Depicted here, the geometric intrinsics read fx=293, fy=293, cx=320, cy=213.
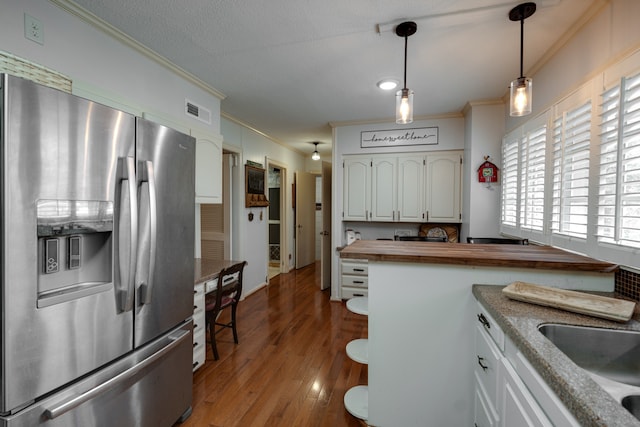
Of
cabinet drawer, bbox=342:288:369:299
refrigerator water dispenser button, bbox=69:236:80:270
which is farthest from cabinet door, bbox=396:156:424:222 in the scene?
refrigerator water dispenser button, bbox=69:236:80:270

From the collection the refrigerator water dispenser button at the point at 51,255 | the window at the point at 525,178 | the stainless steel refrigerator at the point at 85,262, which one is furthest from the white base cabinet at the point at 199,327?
the window at the point at 525,178

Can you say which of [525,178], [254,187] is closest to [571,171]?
[525,178]

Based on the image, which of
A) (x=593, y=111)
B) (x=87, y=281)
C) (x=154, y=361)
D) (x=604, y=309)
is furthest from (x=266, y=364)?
(x=593, y=111)

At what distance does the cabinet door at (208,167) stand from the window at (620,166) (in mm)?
2767

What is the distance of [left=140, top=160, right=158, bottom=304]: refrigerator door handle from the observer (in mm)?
1456

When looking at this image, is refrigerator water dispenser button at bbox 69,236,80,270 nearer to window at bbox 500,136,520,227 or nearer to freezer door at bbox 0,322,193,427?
freezer door at bbox 0,322,193,427

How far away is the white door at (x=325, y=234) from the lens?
185 inches

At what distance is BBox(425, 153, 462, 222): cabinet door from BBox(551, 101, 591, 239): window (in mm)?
1725

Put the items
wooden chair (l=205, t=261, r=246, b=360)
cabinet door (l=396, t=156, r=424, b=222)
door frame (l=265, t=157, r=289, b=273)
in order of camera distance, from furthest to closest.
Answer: door frame (l=265, t=157, r=289, b=273) → cabinet door (l=396, t=156, r=424, b=222) → wooden chair (l=205, t=261, r=246, b=360)

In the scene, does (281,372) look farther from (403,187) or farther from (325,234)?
(403,187)

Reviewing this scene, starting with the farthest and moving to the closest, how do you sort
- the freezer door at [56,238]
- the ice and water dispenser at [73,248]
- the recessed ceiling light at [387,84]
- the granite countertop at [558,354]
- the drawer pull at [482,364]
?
the recessed ceiling light at [387,84], the drawer pull at [482,364], the ice and water dispenser at [73,248], the freezer door at [56,238], the granite countertop at [558,354]

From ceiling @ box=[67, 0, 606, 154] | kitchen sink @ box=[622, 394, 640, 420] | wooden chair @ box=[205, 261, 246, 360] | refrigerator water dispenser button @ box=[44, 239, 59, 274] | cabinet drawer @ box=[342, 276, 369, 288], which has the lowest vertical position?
cabinet drawer @ box=[342, 276, 369, 288]

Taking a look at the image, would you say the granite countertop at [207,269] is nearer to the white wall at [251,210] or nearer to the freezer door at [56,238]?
the freezer door at [56,238]

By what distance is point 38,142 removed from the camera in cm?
105
